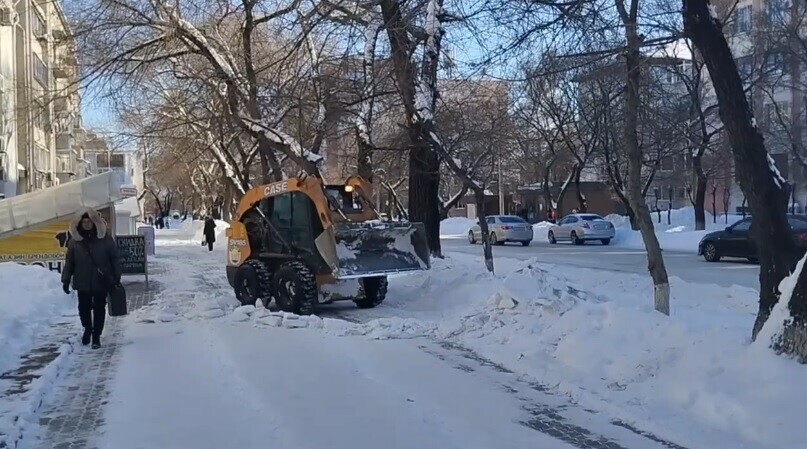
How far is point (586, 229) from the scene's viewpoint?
1563 inches

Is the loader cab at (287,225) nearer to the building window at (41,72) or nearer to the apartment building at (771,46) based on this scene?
the apartment building at (771,46)

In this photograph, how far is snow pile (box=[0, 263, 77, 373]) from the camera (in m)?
10.4

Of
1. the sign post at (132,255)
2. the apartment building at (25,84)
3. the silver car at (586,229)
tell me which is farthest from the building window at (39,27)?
the sign post at (132,255)

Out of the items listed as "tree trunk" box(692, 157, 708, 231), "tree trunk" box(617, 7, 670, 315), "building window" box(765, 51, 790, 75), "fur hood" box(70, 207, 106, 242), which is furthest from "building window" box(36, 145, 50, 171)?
"tree trunk" box(617, 7, 670, 315)

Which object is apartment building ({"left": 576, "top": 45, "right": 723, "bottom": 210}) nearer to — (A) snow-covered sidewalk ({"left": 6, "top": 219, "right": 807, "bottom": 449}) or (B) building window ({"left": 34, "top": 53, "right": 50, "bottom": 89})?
(A) snow-covered sidewalk ({"left": 6, "top": 219, "right": 807, "bottom": 449})

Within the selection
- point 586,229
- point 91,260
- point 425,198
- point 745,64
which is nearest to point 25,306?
point 91,260

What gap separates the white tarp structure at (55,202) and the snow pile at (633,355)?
10390 millimetres

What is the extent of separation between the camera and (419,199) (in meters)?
21.2

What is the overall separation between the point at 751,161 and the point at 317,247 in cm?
703

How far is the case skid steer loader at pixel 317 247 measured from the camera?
13.9 metres

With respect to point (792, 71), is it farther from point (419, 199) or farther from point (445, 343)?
point (445, 343)

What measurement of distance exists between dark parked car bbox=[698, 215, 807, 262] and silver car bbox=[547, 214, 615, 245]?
38.4 ft

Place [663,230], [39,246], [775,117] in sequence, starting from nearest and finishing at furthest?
[39,246], [775,117], [663,230]

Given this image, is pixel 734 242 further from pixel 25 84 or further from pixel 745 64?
pixel 25 84
